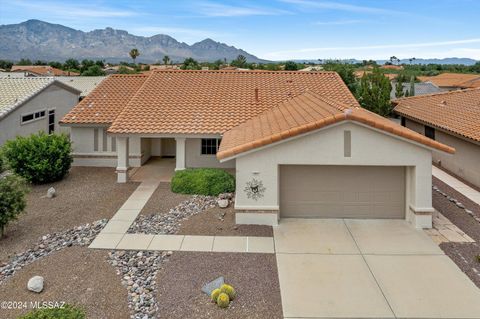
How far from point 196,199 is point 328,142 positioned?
5.65 m

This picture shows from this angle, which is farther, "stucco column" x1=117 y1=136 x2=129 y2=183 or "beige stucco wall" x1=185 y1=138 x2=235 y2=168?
"beige stucco wall" x1=185 y1=138 x2=235 y2=168

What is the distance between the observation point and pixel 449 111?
22.0 metres

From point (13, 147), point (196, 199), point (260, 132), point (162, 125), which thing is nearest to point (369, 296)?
point (260, 132)

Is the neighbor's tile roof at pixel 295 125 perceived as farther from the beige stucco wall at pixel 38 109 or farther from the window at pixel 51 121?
the window at pixel 51 121

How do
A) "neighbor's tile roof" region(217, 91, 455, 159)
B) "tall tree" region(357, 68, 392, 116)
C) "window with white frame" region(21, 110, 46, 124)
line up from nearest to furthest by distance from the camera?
"neighbor's tile roof" region(217, 91, 455, 159), "window with white frame" region(21, 110, 46, 124), "tall tree" region(357, 68, 392, 116)

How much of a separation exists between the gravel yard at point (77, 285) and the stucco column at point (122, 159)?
7234 mm

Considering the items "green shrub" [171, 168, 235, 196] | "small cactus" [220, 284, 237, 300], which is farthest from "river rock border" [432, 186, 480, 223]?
"small cactus" [220, 284, 237, 300]

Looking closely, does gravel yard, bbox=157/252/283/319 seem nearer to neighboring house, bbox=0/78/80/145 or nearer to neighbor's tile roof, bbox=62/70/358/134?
neighbor's tile roof, bbox=62/70/358/134

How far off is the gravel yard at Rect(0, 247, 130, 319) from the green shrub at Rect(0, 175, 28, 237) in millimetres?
2080

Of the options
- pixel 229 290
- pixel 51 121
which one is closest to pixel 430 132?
pixel 229 290

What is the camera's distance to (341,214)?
43.8 feet

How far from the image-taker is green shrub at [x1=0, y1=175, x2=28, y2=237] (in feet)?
36.6

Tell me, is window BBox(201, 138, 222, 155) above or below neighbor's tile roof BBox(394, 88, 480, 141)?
below

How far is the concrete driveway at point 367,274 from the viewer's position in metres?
8.16
